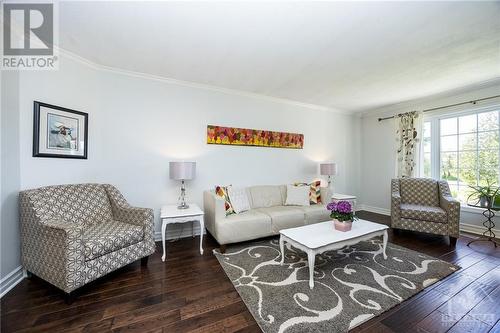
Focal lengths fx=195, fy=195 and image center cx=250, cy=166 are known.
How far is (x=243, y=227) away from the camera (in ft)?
8.61

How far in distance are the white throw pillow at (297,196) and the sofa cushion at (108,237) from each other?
2.33 metres

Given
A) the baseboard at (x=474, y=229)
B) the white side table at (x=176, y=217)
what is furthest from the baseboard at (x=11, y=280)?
the baseboard at (x=474, y=229)

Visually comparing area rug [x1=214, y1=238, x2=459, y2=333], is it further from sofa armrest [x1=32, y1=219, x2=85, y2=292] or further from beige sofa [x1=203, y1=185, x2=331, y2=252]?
sofa armrest [x1=32, y1=219, x2=85, y2=292]

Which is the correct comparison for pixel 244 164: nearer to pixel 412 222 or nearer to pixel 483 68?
pixel 412 222

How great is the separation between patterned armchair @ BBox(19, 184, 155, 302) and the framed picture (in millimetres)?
447

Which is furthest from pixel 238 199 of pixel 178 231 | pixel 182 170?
pixel 178 231

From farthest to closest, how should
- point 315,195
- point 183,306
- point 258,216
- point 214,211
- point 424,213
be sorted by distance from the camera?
1. point 315,195
2. point 424,213
3. point 258,216
4. point 214,211
5. point 183,306

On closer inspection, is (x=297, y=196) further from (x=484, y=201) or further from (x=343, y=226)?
(x=484, y=201)

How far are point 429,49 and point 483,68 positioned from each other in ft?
3.88

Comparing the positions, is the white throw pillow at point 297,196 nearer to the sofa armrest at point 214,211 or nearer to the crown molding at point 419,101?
the sofa armrest at point 214,211

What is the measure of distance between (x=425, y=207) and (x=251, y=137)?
3077 mm

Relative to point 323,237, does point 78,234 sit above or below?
above

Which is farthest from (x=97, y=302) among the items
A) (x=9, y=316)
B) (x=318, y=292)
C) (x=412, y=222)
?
(x=412, y=222)

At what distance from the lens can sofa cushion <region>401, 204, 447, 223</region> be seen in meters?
2.81
